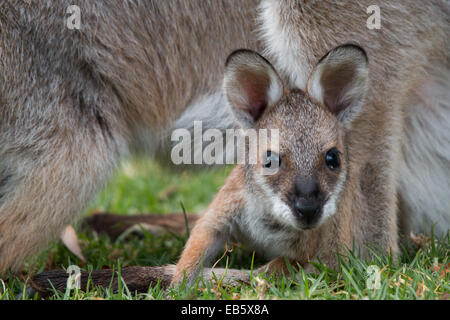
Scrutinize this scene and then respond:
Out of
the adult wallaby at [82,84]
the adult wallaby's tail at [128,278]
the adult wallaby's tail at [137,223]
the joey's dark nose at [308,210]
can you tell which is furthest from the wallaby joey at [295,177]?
the adult wallaby's tail at [137,223]

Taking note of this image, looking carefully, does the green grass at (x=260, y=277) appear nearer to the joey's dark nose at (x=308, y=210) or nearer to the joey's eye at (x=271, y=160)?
the joey's dark nose at (x=308, y=210)

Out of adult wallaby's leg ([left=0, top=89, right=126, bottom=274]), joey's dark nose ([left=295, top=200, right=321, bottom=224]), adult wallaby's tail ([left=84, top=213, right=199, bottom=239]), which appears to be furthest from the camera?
adult wallaby's tail ([left=84, top=213, right=199, bottom=239])

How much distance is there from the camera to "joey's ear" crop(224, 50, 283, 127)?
9.88ft

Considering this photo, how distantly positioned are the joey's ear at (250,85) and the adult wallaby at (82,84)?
47cm

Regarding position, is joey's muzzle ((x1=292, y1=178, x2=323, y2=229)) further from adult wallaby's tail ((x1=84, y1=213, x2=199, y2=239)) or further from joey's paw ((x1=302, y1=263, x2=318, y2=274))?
adult wallaby's tail ((x1=84, y1=213, x2=199, y2=239))

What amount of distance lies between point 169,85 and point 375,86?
1.06 meters

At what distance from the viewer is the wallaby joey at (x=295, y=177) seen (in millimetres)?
2867

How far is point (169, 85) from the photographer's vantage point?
360 cm

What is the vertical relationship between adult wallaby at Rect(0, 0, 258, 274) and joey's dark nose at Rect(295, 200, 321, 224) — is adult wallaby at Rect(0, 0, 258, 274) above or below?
above

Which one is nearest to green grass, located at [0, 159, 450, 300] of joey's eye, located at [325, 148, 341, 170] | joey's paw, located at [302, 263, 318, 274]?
joey's paw, located at [302, 263, 318, 274]
